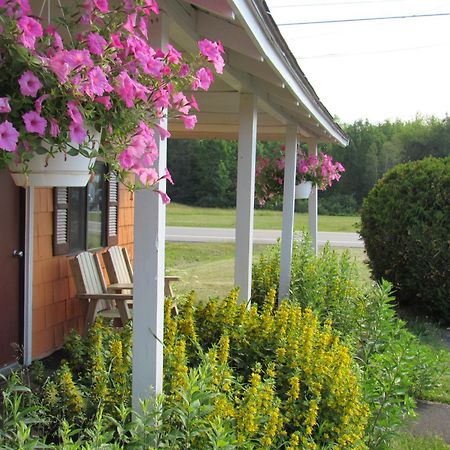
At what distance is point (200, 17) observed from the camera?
333cm

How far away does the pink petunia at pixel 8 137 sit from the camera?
1.57 meters

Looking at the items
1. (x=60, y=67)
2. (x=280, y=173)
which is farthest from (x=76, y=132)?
(x=280, y=173)

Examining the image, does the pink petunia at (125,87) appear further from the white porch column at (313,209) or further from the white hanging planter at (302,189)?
the white porch column at (313,209)

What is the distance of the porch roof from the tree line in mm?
23760

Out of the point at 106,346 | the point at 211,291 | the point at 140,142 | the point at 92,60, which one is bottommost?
the point at 211,291

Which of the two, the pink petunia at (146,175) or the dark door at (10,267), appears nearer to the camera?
the pink petunia at (146,175)

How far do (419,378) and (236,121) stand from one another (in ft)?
10.4

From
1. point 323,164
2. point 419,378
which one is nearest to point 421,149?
point 323,164

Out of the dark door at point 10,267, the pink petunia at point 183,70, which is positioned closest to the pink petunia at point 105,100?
the pink petunia at point 183,70

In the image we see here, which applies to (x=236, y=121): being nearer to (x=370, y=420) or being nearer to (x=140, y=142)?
(x=370, y=420)

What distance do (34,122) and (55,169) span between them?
378 millimetres

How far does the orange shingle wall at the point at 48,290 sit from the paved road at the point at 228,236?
45.5 ft

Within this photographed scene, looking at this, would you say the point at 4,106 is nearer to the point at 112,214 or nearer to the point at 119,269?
the point at 119,269

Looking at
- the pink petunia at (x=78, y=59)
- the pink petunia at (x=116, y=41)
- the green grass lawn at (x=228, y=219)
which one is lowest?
the green grass lawn at (x=228, y=219)
